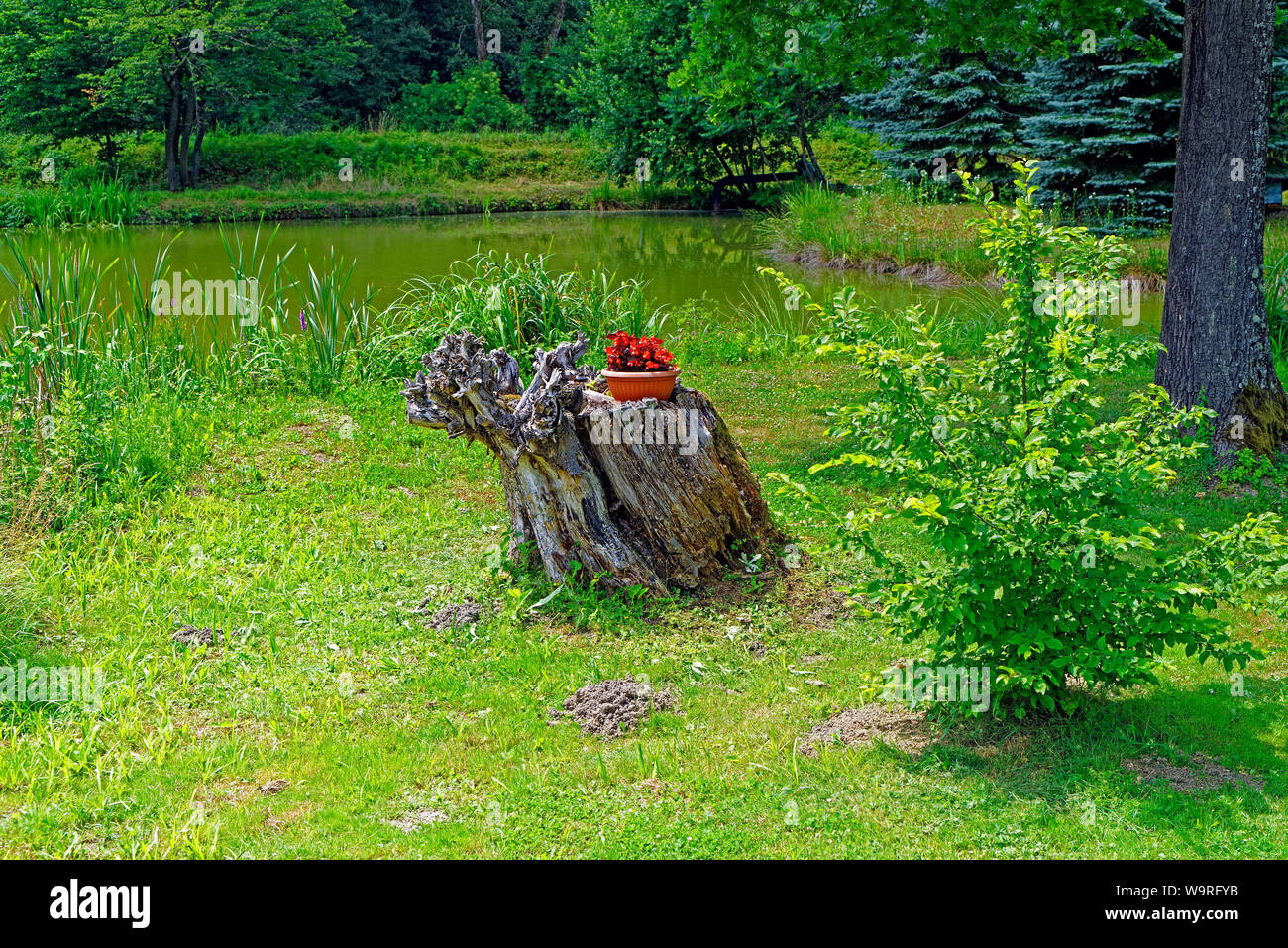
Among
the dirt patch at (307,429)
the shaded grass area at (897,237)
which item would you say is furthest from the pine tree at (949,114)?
the dirt patch at (307,429)

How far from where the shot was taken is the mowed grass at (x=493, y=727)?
3.66 meters

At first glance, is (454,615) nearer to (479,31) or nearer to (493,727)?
(493,727)

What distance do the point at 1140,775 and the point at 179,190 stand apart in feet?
98.1

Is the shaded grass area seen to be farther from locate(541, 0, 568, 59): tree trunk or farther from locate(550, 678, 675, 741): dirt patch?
locate(541, 0, 568, 59): tree trunk

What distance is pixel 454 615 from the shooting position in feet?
17.9

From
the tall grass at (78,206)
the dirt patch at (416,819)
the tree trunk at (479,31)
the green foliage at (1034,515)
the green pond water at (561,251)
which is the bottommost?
the dirt patch at (416,819)

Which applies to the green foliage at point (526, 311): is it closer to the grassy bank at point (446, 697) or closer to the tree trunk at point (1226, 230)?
the grassy bank at point (446, 697)

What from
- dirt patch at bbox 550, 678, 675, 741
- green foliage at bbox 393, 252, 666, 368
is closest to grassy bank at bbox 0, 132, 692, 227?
green foliage at bbox 393, 252, 666, 368

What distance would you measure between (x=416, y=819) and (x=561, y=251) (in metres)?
18.4

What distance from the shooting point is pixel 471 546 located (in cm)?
646

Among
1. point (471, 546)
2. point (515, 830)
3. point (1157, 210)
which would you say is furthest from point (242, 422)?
point (1157, 210)

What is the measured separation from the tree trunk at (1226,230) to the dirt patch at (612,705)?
4.51 m

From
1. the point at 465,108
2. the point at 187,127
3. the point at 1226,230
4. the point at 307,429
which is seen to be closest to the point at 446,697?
the point at 307,429
